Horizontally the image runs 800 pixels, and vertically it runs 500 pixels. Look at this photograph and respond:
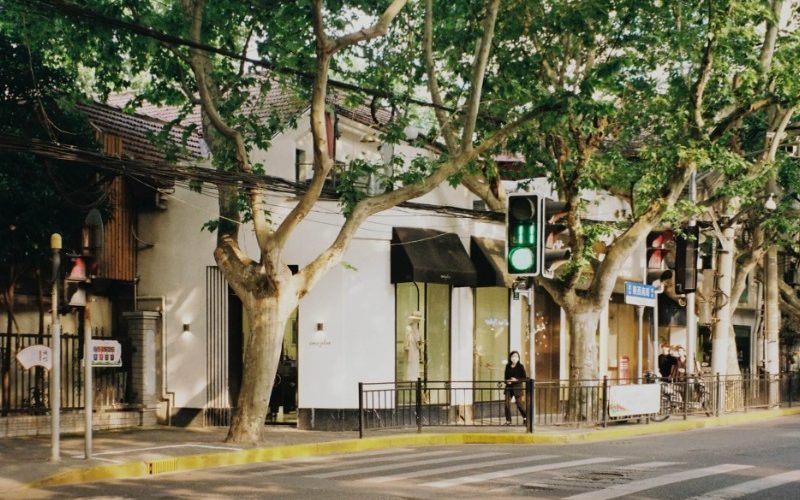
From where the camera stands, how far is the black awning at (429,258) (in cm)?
2438

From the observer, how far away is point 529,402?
21.3 meters

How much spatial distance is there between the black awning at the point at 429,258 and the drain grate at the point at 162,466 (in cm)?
904

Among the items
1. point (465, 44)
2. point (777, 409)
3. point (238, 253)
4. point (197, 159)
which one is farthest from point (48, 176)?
point (777, 409)

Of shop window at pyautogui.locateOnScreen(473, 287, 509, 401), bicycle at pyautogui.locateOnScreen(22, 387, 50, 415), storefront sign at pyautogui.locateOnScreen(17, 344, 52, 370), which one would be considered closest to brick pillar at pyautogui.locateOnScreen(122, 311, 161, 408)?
bicycle at pyautogui.locateOnScreen(22, 387, 50, 415)

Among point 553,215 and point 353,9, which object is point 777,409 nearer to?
point 353,9

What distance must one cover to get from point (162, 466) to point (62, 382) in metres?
7.13

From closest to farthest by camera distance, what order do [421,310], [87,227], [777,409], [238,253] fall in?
[87,227], [238,253], [421,310], [777,409]

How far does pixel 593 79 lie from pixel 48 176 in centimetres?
1052

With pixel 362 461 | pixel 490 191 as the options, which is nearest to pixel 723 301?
pixel 490 191

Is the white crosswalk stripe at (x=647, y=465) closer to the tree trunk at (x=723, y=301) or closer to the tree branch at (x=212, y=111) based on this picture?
the tree branch at (x=212, y=111)

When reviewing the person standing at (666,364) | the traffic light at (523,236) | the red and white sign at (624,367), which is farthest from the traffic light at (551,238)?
the red and white sign at (624,367)

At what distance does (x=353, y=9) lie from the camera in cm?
2042

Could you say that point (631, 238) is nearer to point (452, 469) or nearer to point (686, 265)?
point (686, 265)

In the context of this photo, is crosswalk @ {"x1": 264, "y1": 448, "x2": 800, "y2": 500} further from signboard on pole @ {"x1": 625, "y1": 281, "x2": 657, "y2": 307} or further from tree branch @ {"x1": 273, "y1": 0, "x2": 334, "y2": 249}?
signboard on pole @ {"x1": 625, "y1": 281, "x2": 657, "y2": 307}
